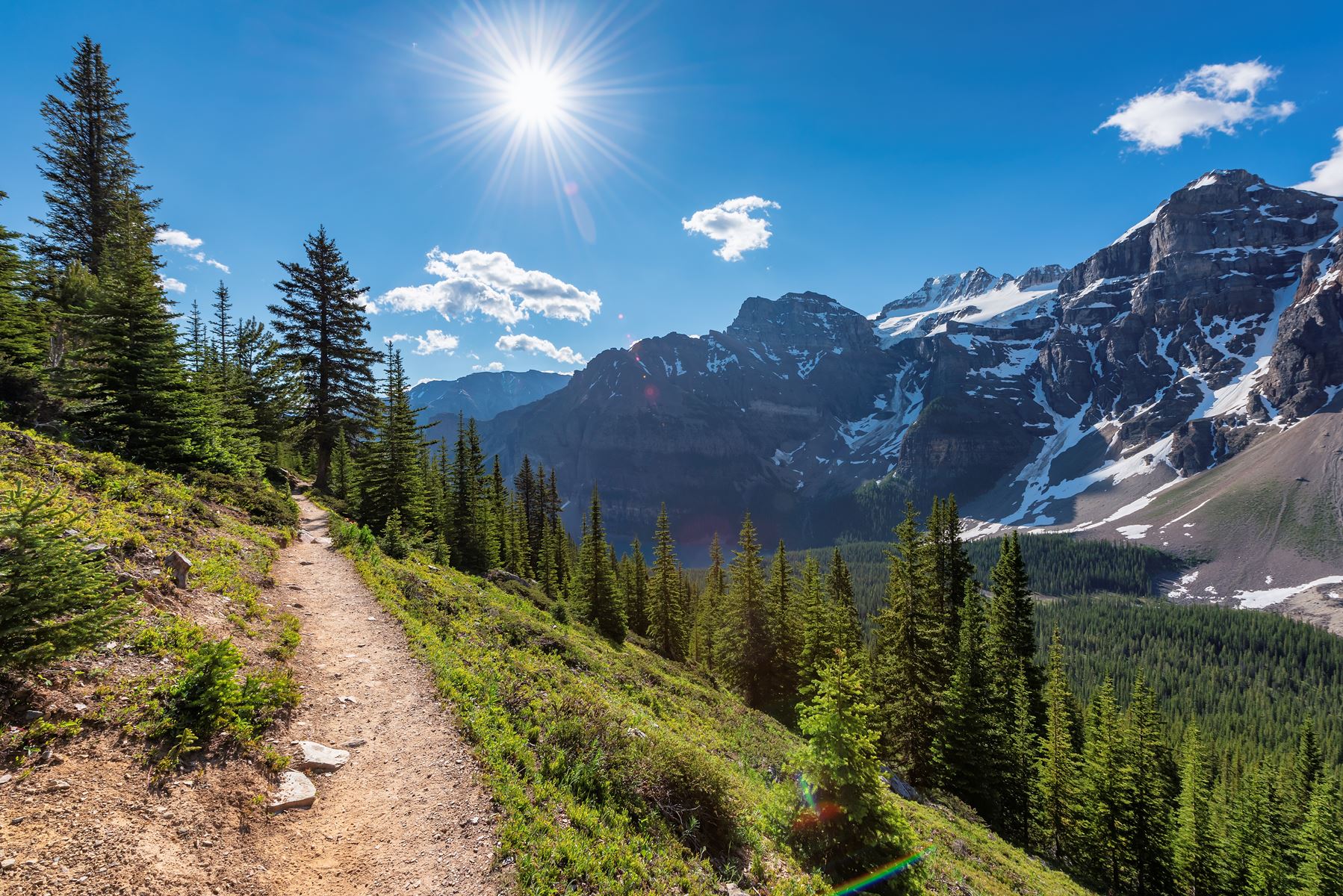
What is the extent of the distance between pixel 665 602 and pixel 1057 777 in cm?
3009

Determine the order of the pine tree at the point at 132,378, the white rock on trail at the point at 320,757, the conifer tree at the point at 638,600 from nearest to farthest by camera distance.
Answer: the white rock on trail at the point at 320,757, the pine tree at the point at 132,378, the conifer tree at the point at 638,600

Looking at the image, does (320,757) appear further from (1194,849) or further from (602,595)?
(1194,849)

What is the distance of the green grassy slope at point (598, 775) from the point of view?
693 cm

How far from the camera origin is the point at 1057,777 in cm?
2998

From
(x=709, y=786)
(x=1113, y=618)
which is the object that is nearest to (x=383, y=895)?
(x=709, y=786)

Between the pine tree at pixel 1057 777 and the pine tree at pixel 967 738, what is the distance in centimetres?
204

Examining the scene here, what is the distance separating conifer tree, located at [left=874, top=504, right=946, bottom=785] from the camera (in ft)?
93.3

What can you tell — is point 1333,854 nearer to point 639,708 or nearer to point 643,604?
point 639,708

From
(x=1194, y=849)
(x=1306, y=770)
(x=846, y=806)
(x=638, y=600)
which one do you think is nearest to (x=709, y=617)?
(x=638, y=600)

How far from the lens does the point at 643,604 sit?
56062 millimetres

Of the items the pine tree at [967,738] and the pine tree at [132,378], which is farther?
the pine tree at [967,738]

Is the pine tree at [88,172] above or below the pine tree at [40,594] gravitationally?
above

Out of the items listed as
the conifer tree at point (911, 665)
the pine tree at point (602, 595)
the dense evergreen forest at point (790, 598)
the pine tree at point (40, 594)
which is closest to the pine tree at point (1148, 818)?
the dense evergreen forest at point (790, 598)

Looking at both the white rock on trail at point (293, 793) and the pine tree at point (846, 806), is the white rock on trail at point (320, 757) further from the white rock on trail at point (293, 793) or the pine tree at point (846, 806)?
the pine tree at point (846, 806)
